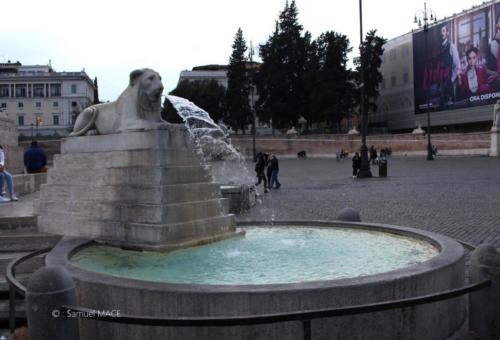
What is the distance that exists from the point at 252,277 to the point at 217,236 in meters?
2.02

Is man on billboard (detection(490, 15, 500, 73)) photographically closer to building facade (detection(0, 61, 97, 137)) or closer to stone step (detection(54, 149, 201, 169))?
stone step (detection(54, 149, 201, 169))

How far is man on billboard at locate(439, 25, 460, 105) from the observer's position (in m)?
59.6

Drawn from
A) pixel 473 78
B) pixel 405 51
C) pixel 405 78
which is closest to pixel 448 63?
pixel 473 78

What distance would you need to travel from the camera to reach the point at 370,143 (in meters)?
61.2

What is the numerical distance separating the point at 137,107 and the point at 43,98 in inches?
4178

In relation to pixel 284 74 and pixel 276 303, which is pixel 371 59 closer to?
pixel 284 74

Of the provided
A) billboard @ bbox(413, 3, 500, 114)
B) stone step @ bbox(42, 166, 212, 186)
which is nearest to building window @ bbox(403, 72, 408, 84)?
billboard @ bbox(413, 3, 500, 114)

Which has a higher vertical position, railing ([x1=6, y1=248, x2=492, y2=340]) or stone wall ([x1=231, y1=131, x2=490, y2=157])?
stone wall ([x1=231, y1=131, x2=490, y2=157])

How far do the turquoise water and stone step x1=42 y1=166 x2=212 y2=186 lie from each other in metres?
0.81

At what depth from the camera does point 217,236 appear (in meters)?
7.13

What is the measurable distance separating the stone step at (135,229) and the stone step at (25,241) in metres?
0.24

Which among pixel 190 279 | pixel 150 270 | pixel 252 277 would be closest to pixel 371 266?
pixel 252 277

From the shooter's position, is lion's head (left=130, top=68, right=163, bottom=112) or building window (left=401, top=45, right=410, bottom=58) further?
building window (left=401, top=45, right=410, bottom=58)

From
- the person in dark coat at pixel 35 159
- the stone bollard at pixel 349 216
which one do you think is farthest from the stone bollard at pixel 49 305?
the person in dark coat at pixel 35 159
